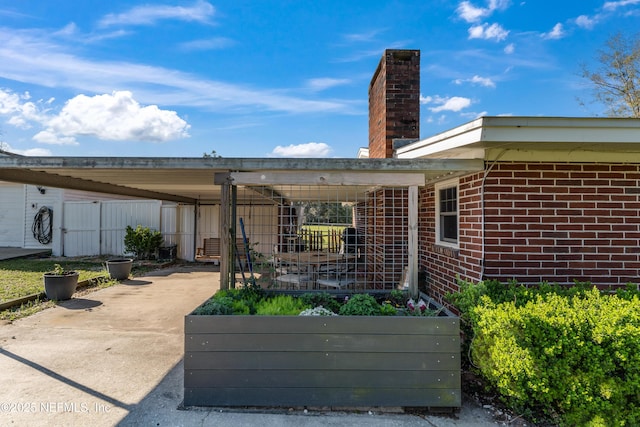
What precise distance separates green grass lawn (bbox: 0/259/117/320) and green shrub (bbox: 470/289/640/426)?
713 cm

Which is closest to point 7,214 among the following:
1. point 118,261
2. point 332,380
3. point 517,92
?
point 118,261

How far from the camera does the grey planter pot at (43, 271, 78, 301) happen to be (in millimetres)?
6645

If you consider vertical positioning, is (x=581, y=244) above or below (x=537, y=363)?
above

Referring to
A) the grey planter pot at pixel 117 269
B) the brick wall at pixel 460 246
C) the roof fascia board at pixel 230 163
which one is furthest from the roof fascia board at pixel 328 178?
the grey planter pot at pixel 117 269

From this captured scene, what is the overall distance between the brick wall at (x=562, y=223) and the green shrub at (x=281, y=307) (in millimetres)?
2093

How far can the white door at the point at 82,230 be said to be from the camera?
13250mm

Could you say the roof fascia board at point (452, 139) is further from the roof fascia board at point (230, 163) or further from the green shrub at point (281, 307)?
the green shrub at point (281, 307)

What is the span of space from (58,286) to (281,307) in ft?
18.4

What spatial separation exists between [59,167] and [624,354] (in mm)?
5862

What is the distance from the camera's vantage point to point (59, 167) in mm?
4219

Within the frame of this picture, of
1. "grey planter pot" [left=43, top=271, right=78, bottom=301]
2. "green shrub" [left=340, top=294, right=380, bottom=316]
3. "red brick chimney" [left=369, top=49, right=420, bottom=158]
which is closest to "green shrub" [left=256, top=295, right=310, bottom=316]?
"green shrub" [left=340, top=294, right=380, bottom=316]

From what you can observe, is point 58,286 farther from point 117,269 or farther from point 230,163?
point 230,163

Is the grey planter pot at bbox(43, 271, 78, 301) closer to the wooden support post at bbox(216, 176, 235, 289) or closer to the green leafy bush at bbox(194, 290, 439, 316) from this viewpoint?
the wooden support post at bbox(216, 176, 235, 289)

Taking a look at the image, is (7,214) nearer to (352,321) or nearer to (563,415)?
(352,321)
